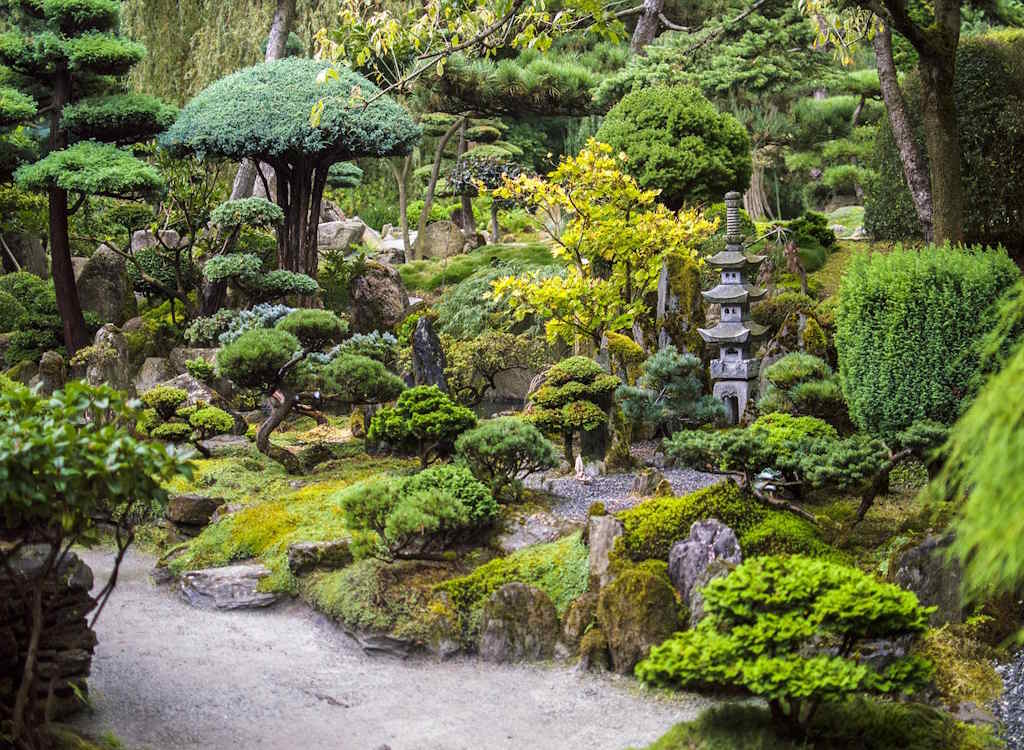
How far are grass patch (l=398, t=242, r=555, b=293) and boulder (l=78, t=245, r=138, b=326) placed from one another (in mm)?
4101

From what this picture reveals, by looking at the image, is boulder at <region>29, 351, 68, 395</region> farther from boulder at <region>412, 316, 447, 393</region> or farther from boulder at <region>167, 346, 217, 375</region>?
boulder at <region>412, 316, 447, 393</region>

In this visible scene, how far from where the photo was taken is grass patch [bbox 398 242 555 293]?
17.5 m

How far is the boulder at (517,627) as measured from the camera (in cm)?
731

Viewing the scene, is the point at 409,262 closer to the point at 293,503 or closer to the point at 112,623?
the point at 293,503

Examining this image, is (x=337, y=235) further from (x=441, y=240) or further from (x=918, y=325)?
(x=918, y=325)

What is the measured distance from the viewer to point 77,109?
46.4ft

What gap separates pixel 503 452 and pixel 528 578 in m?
1.38

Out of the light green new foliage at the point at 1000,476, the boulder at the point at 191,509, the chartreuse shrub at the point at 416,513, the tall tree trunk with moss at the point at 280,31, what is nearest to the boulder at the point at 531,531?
the chartreuse shrub at the point at 416,513

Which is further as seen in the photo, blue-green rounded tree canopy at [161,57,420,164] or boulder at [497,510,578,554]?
blue-green rounded tree canopy at [161,57,420,164]

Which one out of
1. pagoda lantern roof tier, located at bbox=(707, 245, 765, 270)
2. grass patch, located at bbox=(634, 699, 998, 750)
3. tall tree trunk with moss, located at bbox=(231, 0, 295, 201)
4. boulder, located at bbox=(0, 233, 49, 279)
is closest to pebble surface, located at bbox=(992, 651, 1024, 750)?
grass patch, located at bbox=(634, 699, 998, 750)

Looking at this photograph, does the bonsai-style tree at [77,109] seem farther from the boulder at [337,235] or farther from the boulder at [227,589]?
the boulder at [227,589]

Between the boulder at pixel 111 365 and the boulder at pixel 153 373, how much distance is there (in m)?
0.88

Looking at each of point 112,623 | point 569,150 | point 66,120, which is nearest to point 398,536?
point 112,623

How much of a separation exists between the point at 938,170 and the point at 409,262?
11.1 meters
